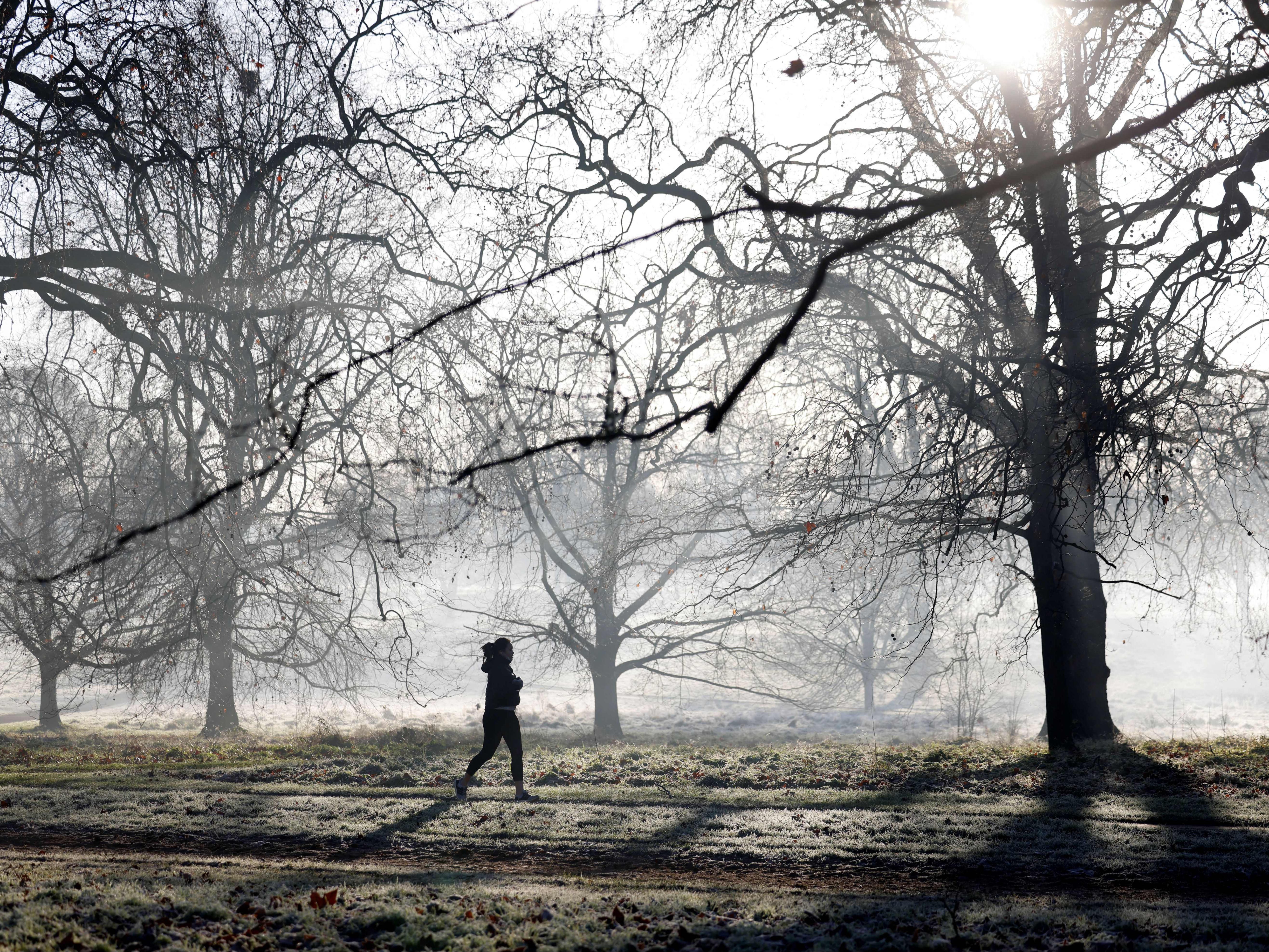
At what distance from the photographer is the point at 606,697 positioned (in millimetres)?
22156

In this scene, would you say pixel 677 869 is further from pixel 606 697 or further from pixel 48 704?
pixel 48 704

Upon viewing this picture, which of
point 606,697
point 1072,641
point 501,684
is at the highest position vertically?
point 1072,641

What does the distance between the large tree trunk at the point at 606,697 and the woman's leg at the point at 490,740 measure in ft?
38.8

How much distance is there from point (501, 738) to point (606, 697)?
12.5 meters

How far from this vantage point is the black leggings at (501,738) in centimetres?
964

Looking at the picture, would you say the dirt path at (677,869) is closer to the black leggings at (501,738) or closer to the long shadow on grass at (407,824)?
the long shadow on grass at (407,824)

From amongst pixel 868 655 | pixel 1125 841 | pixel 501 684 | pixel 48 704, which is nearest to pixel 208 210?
pixel 501 684

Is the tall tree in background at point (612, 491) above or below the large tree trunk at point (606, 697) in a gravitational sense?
above

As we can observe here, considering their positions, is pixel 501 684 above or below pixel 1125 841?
above

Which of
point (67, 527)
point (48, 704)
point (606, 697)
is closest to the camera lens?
point (67, 527)

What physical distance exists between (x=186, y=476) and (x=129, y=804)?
3.22 meters

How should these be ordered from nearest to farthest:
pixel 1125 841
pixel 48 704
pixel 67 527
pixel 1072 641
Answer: pixel 1125 841
pixel 1072 641
pixel 67 527
pixel 48 704

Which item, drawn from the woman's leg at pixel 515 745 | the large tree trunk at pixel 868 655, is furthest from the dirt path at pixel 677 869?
the large tree trunk at pixel 868 655

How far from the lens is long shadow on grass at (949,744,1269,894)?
21.0ft
